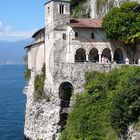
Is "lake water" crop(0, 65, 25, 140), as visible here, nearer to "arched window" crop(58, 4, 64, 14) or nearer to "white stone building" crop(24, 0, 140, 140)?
"white stone building" crop(24, 0, 140, 140)

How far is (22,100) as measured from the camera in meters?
113

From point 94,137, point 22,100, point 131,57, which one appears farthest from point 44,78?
point 22,100

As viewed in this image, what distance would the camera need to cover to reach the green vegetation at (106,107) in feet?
141

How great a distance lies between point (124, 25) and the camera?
56594mm

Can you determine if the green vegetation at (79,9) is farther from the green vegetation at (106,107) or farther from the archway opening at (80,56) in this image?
the green vegetation at (106,107)

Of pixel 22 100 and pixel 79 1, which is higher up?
pixel 79 1

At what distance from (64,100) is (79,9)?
86.5ft

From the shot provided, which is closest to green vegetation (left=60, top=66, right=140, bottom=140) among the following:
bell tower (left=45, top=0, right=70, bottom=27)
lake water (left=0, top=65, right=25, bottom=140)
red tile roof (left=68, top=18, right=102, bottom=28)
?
red tile roof (left=68, top=18, right=102, bottom=28)

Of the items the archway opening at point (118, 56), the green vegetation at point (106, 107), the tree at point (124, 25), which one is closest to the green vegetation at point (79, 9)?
the archway opening at point (118, 56)

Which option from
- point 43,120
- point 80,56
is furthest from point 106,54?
point 43,120

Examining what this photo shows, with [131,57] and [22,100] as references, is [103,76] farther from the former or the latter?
[22,100]

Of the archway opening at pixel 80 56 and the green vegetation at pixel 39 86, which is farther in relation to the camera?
the green vegetation at pixel 39 86

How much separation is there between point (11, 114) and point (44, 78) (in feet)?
105

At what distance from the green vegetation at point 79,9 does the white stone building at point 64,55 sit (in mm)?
17051
